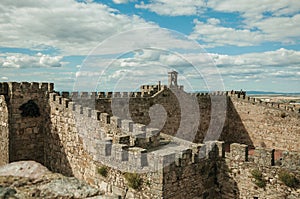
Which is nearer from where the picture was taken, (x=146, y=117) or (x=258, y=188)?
(x=258, y=188)

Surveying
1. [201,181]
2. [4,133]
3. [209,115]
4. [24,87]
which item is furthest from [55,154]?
[209,115]

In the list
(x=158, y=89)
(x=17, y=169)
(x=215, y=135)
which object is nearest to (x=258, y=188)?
(x=17, y=169)

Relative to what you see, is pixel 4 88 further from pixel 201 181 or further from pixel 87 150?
pixel 201 181

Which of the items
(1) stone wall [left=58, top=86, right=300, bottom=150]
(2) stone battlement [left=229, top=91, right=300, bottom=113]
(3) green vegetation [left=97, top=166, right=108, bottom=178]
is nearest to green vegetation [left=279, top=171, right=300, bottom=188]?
(3) green vegetation [left=97, top=166, right=108, bottom=178]

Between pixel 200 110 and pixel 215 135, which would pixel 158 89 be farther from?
pixel 215 135

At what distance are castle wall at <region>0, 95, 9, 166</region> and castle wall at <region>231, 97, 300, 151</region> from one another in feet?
58.5

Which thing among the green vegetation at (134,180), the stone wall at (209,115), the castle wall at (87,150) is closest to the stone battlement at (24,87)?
the castle wall at (87,150)

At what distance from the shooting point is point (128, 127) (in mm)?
12273

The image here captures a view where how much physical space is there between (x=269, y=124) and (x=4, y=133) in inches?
731

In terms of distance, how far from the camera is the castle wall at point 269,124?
814 inches

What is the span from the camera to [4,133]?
14.8m

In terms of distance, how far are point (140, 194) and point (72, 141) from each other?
20.4 ft

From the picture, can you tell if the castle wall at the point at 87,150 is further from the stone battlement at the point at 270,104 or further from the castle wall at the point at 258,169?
the stone battlement at the point at 270,104

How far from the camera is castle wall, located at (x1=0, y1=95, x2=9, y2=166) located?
14570mm
